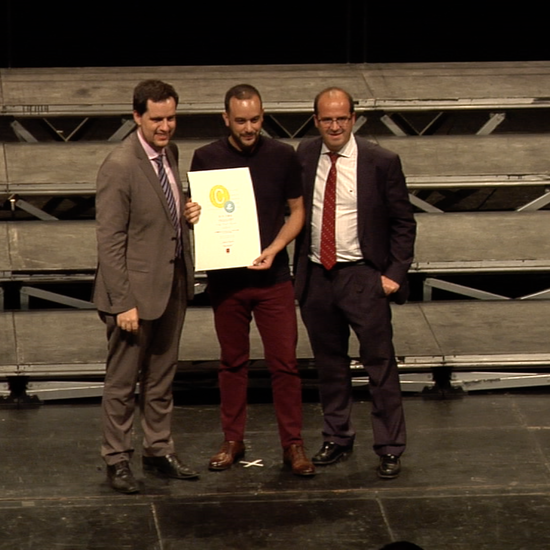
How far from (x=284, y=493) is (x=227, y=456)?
0.39 m

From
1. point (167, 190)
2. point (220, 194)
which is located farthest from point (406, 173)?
point (167, 190)

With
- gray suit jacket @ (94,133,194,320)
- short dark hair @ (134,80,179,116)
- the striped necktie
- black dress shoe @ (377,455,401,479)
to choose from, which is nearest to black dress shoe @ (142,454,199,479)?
gray suit jacket @ (94,133,194,320)

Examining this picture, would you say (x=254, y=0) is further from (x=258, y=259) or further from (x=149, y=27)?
(x=258, y=259)

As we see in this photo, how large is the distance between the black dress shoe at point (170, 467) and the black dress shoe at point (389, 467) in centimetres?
76

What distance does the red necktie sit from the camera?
204 inches

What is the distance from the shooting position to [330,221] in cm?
519

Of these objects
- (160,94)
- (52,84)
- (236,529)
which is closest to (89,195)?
(52,84)

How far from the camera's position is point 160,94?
4867 millimetres

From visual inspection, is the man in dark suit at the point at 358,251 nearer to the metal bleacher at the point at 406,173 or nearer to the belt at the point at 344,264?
the belt at the point at 344,264

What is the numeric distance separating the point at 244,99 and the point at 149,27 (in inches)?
151

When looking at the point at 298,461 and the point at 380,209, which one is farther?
the point at 298,461

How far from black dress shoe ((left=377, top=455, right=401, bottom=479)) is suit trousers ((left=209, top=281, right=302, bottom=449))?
0.35 m

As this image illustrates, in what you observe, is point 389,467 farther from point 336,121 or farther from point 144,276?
point 336,121

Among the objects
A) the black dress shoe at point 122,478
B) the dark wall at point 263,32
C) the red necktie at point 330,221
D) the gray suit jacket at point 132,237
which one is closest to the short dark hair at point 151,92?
the gray suit jacket at point 132,237
